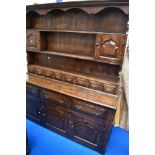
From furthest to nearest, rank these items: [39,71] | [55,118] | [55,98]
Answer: [39,71], [55,118], [55,98]

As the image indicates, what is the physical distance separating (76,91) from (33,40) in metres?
1.10

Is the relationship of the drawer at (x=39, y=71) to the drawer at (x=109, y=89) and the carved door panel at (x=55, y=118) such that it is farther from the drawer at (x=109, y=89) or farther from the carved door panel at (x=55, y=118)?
the drawer at (x=109, y=89)

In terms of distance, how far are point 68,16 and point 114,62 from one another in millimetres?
999

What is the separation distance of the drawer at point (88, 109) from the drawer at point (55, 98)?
13 centimetres

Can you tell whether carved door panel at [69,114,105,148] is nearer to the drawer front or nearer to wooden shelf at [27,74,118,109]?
wooden shelf at [27,74,118,109]

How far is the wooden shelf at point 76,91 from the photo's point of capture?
6.00 ft

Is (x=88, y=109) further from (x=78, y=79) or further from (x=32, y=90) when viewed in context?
(x=32, y=90)

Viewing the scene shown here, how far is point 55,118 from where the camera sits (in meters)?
2.23

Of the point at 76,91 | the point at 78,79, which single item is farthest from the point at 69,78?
the point at 76,91

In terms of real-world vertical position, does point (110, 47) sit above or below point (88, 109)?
above

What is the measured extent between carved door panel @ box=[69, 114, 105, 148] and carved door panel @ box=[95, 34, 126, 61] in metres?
0.85

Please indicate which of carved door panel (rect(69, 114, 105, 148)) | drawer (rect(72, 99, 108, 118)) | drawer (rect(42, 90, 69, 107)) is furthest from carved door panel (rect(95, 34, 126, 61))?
carved door panel (rect(69, 114, 105, 148))
